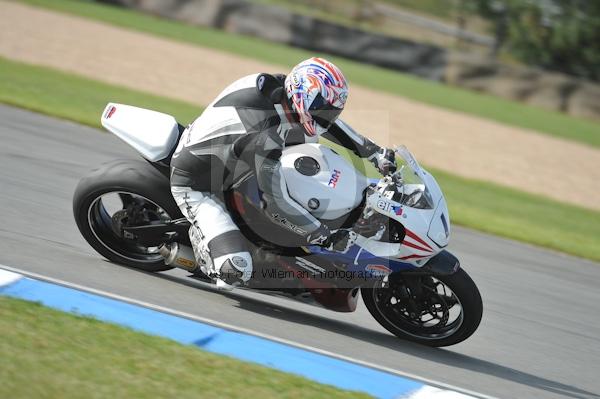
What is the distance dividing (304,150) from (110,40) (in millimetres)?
14986

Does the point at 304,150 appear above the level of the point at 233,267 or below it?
above

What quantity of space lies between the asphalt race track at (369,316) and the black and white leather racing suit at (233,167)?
42 centimetres

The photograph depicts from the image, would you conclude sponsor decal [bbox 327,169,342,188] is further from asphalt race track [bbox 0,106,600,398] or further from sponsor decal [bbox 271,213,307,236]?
asphalt race track [bbox 0,106,600,398]

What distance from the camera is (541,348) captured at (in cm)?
624

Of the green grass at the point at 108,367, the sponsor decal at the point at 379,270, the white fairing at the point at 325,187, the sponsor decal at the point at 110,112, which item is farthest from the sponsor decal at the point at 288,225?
the sponsor decal at the point at 110,112

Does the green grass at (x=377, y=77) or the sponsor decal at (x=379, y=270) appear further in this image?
the green grass at (x=377, y=77)

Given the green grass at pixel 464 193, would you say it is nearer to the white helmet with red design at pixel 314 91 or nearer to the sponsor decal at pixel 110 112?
the white helmet with red design at pixel 314 91

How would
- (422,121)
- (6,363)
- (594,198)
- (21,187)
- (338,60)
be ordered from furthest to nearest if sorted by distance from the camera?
(338,60) → (422,121) → (594,198) → (21,187) → (6,363)

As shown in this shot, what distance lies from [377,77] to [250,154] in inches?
725

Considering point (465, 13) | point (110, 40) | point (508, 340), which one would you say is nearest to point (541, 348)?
point (508, 340)

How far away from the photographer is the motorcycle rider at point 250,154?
17.8ft

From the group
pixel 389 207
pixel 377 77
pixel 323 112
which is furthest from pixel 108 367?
pixel 377 77

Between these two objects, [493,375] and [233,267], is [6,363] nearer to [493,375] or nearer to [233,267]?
[233,267]

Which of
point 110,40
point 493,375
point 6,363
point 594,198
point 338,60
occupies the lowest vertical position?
point 6,363
